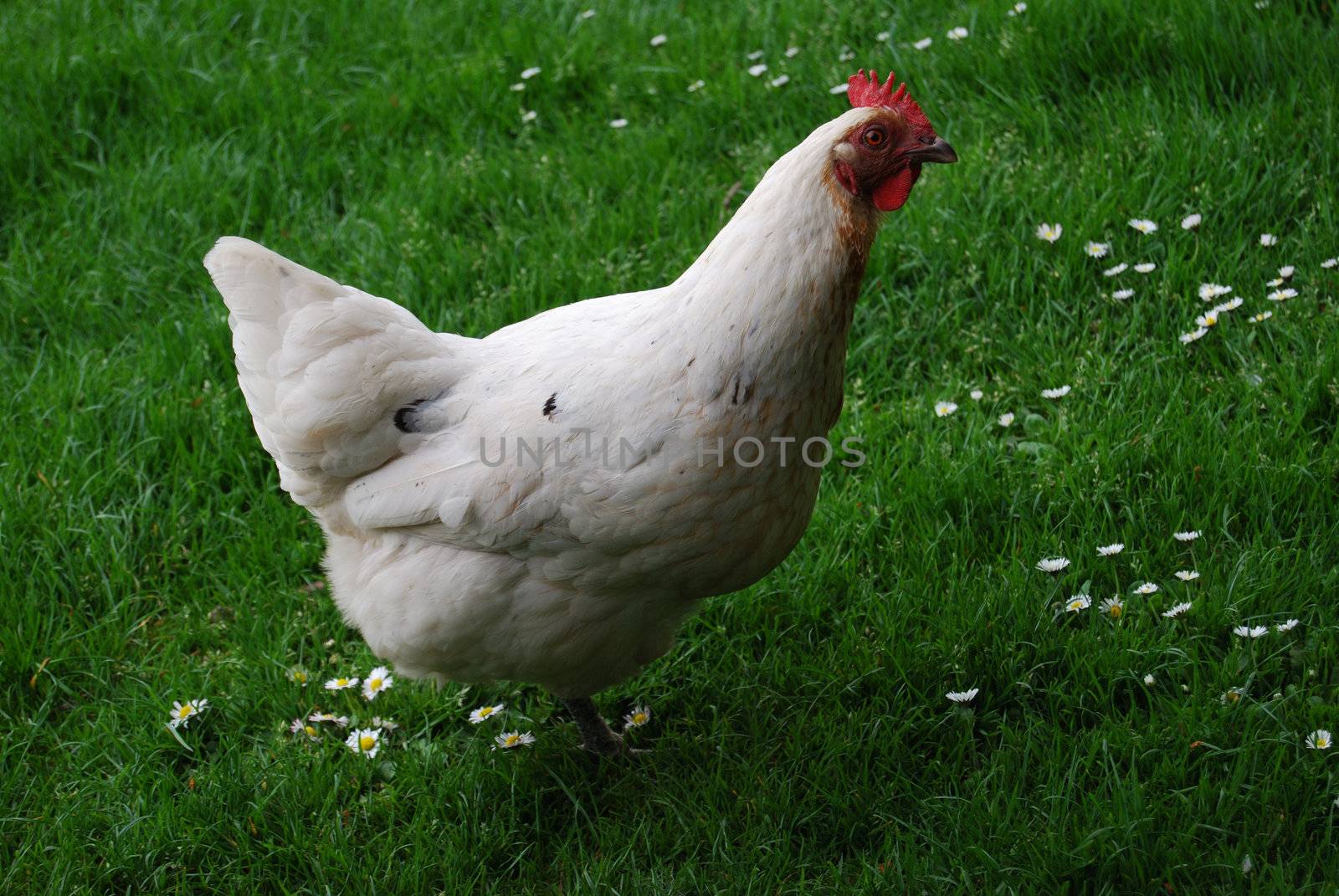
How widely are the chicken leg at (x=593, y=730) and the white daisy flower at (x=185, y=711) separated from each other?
117cm

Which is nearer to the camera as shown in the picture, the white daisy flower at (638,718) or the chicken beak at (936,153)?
Answer: the chicken beak at (936,153)

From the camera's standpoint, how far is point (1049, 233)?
476cm

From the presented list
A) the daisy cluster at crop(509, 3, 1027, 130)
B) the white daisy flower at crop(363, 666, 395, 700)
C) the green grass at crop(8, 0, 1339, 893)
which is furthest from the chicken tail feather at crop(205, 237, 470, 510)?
the daisy cluster at crop(509, 3, 1027, 130)

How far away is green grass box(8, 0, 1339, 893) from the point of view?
3307 mm

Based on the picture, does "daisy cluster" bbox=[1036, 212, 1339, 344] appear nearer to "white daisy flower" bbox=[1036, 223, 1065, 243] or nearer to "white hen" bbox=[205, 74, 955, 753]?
"white daisy flower" bbox=[1036, 223, 1065, 243]

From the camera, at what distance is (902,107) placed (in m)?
3.04

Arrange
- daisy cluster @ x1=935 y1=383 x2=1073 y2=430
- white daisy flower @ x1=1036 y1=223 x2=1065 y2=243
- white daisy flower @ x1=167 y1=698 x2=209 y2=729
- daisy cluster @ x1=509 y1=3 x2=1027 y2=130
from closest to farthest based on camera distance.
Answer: white daisy flower @ x1=167 y1=698 x2=209 y2=729 < daisy cluster @ x1=935 y1=383 x2=1073 y2=430 < white daisy flower @ x1=1036 y1=223 x2=1065 y2=243 < daisy cluster @ x1=509 y1=3 x2=1027 y2=130

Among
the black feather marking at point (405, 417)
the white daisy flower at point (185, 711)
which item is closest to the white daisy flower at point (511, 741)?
the white daisy flower at point (185, 711)

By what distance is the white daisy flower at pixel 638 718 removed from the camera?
3.80m

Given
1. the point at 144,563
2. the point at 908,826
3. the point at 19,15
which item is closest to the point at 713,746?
the point at 908,826

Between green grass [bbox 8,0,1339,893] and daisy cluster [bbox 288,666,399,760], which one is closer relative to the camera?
green grass [bbox 8,0,1339,893]

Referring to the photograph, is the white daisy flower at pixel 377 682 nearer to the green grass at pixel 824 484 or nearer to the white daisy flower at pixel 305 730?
the green grass at pixel 824 484

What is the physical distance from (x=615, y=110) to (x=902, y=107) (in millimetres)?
3117

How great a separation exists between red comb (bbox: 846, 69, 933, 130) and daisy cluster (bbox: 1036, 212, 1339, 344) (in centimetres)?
178
